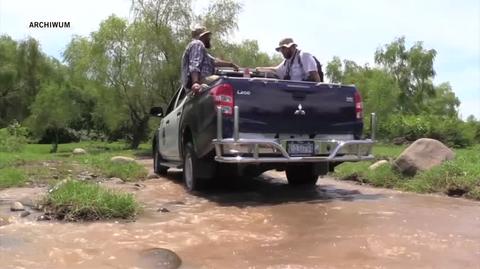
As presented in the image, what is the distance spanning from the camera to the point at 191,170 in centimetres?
812

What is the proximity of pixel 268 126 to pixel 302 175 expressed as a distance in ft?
6.80

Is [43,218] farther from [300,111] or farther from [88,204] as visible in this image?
[300,111]

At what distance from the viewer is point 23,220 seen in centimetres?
587

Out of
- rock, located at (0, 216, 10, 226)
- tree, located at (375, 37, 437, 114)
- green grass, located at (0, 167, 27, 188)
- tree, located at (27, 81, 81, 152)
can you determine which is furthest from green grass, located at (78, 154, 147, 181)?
tree, located at (375, 37, 437, 114)

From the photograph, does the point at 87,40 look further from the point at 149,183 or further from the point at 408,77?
the point at 408,77

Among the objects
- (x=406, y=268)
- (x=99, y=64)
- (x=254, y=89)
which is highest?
(x=99, y=64)

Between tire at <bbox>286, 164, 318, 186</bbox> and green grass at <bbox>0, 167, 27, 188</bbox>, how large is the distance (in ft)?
13.7

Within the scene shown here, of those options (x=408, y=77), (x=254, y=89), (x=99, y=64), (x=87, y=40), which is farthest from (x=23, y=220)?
(x=408, y=77)

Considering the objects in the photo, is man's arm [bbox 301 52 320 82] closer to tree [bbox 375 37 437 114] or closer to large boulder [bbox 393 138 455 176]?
large boulder [bbox 393 138 455 176]

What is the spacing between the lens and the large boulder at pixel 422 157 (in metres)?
9.14

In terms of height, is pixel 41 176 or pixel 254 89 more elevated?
pixel 254 89

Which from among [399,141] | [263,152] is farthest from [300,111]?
[399,141]

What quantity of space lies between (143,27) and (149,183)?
652 inches

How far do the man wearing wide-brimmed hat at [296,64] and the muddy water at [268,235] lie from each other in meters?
1.80
